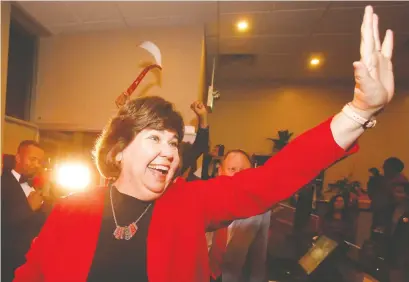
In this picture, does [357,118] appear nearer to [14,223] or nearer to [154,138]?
[154,138]

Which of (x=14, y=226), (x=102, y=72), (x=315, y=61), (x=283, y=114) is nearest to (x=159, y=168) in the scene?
(x=14, y=226)

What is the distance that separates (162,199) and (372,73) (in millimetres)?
591

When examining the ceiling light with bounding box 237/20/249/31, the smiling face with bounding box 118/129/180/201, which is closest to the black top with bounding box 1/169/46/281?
the smiling face with bounding box 118/129/180/201

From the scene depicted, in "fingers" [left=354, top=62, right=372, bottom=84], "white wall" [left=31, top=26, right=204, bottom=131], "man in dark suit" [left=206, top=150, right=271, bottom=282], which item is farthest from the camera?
"white wall" [left=31, top=26, right=204, bottom=131]

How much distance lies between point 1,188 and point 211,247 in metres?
1.21

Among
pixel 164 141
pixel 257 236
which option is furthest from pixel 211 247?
pixel 164 141

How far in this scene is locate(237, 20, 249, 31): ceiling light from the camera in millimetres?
3368

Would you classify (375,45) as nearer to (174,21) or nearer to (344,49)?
(174,21)

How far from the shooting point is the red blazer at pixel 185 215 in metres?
0.73

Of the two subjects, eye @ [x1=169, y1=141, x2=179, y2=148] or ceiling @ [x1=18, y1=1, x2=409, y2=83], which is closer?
eye @ [x1=169, y1=141, x2=179, y2=148]

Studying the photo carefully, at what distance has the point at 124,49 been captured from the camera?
341cm

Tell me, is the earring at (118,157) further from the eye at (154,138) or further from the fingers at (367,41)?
the fingers at (367,41)

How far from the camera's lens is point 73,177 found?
7.68 feet

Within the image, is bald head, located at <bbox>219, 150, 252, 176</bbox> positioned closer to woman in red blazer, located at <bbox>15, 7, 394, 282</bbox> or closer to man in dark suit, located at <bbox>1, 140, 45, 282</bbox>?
woman in red blazer, located at <bbox>15, 7, 394, 282</bbox>
